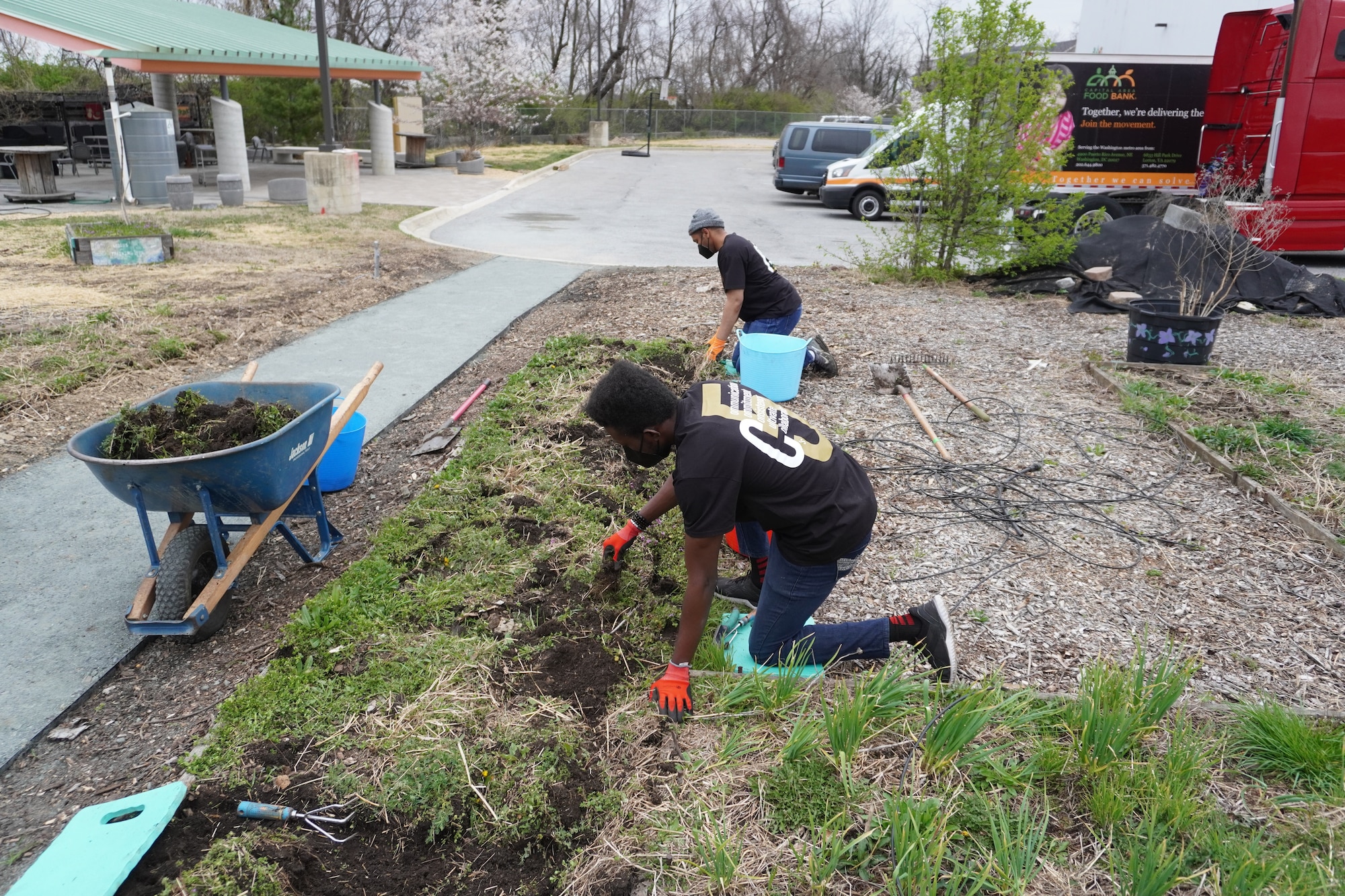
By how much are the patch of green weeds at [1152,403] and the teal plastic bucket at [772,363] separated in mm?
2517

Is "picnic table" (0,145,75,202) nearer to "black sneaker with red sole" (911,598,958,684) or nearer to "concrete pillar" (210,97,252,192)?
"concrete pillar" (210,97,252,192)

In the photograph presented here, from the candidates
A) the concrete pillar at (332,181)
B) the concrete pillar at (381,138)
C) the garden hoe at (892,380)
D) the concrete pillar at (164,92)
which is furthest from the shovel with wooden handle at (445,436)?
the concrete pillar at (381,138)

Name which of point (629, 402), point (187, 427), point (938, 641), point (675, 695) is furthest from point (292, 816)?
point (938, 641)

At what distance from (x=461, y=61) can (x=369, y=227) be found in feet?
87.2

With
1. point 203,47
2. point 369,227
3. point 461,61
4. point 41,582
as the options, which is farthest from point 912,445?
point 461,61

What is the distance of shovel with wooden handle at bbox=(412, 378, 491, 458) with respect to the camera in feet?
18.8

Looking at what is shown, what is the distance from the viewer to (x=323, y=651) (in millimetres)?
3506

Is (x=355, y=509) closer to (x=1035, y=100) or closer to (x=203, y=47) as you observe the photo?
(x=1035, y=100)

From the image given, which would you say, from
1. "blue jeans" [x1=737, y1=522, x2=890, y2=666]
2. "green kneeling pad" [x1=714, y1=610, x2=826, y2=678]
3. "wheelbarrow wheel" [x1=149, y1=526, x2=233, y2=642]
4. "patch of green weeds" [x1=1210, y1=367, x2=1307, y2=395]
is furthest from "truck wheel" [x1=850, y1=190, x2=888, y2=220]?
"wheelbarrow wheel" [x1=149, y1=526, x2=233, y2=642]

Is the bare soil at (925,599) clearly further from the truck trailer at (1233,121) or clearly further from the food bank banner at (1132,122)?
the food bank banner at (1132,122)

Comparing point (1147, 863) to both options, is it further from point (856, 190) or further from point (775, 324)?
point (856, 190)

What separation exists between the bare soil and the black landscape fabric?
2847mm

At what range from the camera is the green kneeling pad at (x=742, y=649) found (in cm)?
326

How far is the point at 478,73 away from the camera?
123 feet
